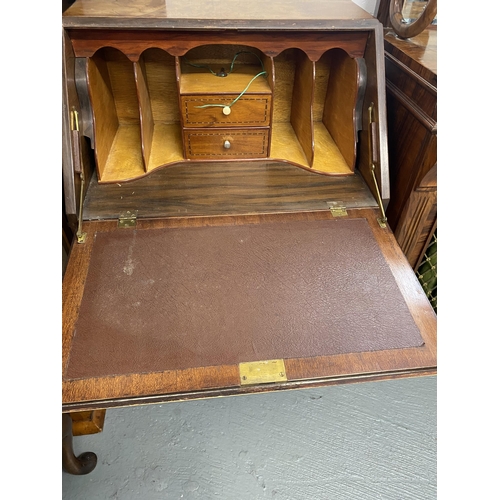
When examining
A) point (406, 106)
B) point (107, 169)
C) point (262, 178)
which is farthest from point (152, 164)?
point (406, 106)

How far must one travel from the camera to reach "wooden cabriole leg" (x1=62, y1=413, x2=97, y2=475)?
4.19 ft

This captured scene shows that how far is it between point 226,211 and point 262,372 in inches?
19.5

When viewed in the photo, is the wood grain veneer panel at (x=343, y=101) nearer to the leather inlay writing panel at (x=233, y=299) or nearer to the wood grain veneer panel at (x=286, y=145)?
the wood grain veneer panel at (x=286, y=145)

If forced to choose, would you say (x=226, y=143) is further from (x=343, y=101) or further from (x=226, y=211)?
(x=343, y=101)

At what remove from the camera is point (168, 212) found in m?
1.14

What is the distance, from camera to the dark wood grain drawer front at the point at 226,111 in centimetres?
119

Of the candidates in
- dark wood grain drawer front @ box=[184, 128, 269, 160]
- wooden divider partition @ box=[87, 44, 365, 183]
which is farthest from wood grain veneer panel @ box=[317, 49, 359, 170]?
dark wood grain drawer front @ box=[184, 128, 269, 160]

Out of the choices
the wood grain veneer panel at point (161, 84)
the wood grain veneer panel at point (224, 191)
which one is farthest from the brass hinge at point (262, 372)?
the wood grain veneer panel at point (161, 84)

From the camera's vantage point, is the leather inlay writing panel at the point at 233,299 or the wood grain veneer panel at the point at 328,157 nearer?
the leather inlay writing panel at the point at 233,299

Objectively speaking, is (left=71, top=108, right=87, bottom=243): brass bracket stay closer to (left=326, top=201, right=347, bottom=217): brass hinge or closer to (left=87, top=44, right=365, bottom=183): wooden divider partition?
(left=87, top=44, right=365, bottom=183): wooden divider partition

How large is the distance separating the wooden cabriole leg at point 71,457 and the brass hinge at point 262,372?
72cm

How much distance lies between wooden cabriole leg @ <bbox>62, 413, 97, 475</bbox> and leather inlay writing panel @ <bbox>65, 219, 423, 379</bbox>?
1.81 ft

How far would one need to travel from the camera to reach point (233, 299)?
3.13ft

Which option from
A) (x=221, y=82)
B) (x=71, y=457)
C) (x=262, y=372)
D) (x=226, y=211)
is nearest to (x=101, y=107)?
(x=221, y=82)
